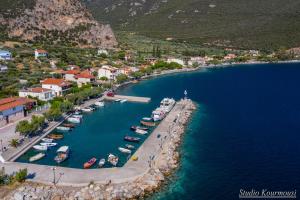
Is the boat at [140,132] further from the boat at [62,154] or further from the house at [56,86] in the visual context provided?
the house at [56,86]

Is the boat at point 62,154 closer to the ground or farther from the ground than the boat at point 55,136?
closer to the ground

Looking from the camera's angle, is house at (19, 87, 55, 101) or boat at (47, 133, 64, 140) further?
house at (19, 87, 55, 101)

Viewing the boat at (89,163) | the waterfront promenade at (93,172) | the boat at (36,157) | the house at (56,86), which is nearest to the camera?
the waterfront promenade at (93,172)

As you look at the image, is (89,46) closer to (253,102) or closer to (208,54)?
(208,54)

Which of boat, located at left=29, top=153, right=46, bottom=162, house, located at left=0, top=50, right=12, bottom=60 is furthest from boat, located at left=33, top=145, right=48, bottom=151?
house, located at left=0, top=50, right=12, bottom=60

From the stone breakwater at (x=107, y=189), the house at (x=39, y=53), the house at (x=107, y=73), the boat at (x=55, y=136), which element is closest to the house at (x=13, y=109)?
the boat at (x=55, y=136)

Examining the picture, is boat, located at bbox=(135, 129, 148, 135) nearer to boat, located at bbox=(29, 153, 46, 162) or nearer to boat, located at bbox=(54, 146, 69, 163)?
boat, located at bbox=(54, 146, 69, 163)

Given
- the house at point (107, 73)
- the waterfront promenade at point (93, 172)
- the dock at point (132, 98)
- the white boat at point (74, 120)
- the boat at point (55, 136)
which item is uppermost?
the house at point (107, 73)
